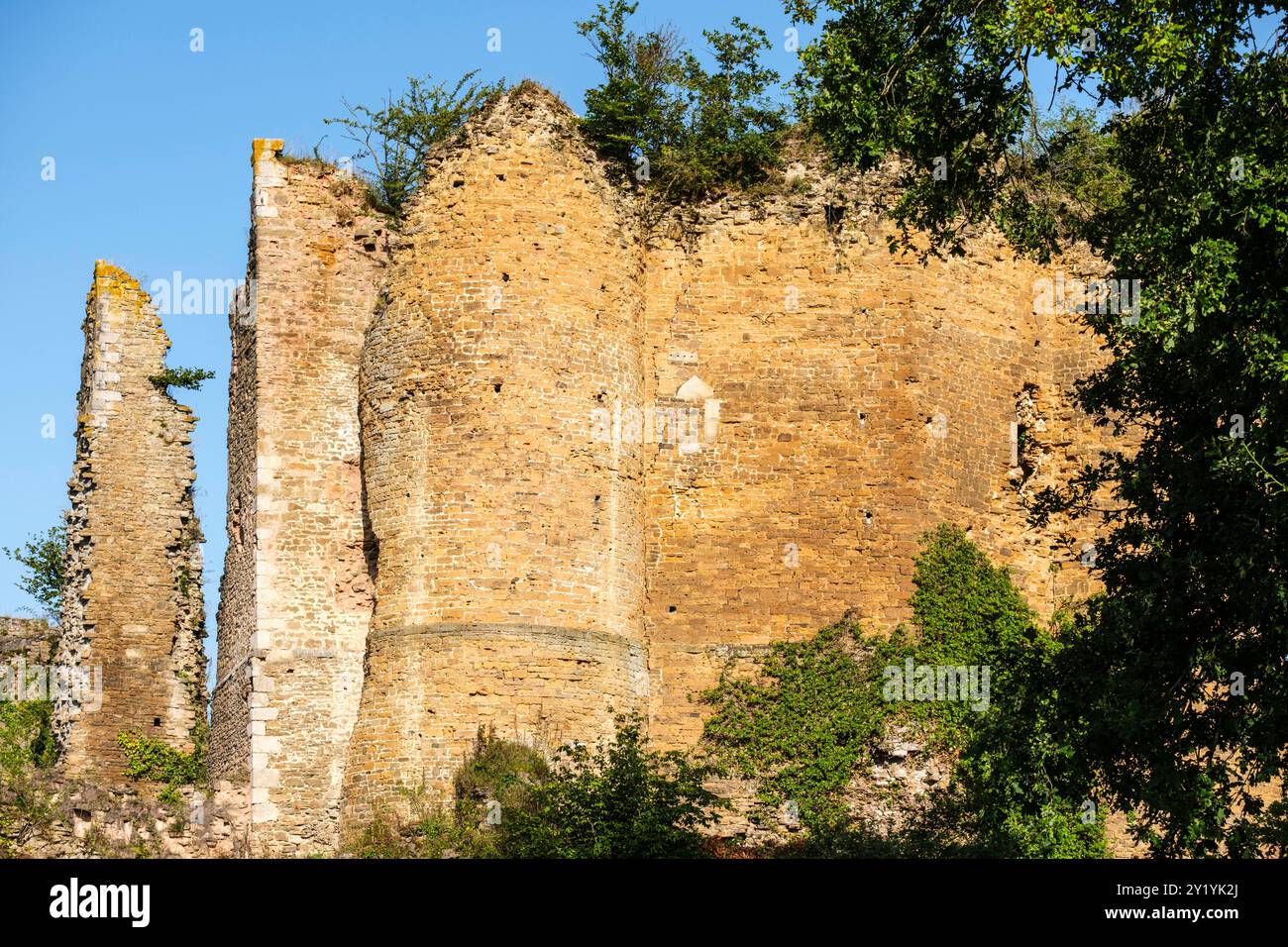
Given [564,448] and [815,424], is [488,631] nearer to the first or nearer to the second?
[564,448]

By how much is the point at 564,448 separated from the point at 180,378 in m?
7.22

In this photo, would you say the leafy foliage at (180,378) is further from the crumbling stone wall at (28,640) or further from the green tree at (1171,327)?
the green tree at (1171,327)

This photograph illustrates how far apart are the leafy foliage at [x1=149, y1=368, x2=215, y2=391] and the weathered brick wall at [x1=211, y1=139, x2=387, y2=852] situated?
1787 millimetres

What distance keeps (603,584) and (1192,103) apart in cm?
941

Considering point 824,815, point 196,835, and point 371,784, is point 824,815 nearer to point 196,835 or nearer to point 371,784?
point 371,784

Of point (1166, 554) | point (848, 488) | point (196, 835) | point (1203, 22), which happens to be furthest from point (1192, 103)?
point (196, 835)

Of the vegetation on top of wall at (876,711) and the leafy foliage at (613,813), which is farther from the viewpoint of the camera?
the vegetation on top of wall at (876,711)

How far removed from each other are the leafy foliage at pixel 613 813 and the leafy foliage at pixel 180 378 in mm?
9467

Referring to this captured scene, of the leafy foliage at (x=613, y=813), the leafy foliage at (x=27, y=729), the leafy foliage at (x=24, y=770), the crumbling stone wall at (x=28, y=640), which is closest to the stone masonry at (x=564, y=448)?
the leafy foliage at (x=613, y=813)

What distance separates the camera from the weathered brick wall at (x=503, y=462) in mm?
23234

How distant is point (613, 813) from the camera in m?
21.0

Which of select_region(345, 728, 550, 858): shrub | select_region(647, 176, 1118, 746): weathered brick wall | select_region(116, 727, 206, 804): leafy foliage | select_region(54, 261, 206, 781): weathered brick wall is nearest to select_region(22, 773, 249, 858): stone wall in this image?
select_region(345, 728, 550, 858): shrub

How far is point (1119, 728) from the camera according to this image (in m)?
17.0
